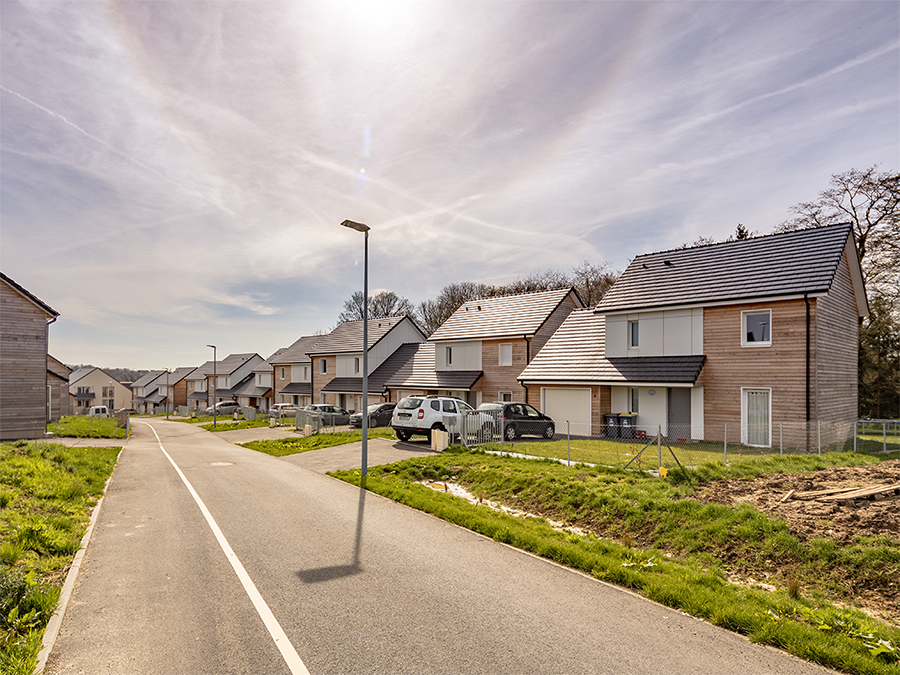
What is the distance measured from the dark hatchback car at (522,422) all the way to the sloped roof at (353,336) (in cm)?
2159

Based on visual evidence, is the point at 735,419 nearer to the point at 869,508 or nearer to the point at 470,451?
the point at 470,451

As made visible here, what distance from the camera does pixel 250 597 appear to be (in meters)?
6.42

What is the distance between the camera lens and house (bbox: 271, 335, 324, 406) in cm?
5269

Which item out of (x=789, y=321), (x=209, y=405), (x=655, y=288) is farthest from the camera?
(x=209, y=405)

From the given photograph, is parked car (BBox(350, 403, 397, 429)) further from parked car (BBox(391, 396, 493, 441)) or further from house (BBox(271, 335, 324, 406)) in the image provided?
house (BBox(271, 335, 324, 406))

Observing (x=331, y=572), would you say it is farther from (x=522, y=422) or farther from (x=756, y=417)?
(x=756, y=417)

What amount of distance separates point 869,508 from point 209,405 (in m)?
80.6

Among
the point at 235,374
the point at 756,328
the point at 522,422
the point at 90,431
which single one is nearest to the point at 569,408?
the point at 522,422

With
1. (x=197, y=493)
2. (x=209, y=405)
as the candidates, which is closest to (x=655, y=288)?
(x=197, y=493)

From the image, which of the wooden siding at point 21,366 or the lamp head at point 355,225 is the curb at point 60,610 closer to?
the lamp head at point 355,225

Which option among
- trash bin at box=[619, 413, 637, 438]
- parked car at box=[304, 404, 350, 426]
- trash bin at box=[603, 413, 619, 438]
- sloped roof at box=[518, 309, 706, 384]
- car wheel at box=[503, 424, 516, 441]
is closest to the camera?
car wheel at box=[503, 424, 516, 441]

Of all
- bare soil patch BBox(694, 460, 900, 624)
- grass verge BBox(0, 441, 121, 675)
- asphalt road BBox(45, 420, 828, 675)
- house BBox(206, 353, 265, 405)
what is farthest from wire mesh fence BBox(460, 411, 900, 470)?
house BBox(206, 353, 265, 405)

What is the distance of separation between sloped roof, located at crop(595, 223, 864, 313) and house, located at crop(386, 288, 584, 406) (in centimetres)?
659

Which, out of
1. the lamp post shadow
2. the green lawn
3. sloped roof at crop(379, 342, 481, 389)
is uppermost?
sloped roof at crop(379, 342, 481, 389)
